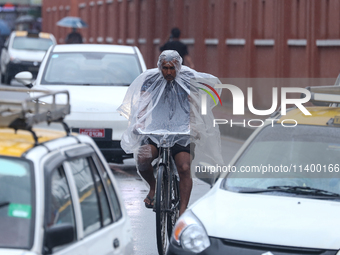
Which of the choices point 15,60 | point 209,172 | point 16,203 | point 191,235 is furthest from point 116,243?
point 15,60

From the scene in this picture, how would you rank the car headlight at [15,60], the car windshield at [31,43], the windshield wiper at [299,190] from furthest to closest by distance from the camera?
the car windshield at [31,43], the car headlight at [15,60], the windshield wiper at [299,190]

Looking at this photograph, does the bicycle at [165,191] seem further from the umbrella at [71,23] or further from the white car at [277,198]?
the umbrella at [71,23]

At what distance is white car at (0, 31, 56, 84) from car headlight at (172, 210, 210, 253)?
2605 cm

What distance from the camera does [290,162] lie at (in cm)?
567

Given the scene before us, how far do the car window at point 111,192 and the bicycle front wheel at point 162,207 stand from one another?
1.86 m

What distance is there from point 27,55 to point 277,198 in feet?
87.0

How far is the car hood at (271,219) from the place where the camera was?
14.9 feet

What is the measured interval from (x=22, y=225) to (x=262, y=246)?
1556 mm

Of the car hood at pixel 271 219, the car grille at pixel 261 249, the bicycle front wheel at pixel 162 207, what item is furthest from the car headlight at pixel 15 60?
the car grille at pixel 261 249

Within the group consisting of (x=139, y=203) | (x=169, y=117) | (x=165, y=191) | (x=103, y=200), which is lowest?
(x=139, y=203)

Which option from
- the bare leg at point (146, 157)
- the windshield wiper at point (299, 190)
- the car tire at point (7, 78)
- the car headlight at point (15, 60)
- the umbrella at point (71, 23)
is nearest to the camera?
the windshield wiper at point (299, 190)

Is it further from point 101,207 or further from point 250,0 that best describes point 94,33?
point 101,207

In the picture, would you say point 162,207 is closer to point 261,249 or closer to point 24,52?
Answer: point 261,249

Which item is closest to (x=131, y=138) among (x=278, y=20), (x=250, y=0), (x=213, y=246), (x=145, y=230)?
(x=145, y=230)
